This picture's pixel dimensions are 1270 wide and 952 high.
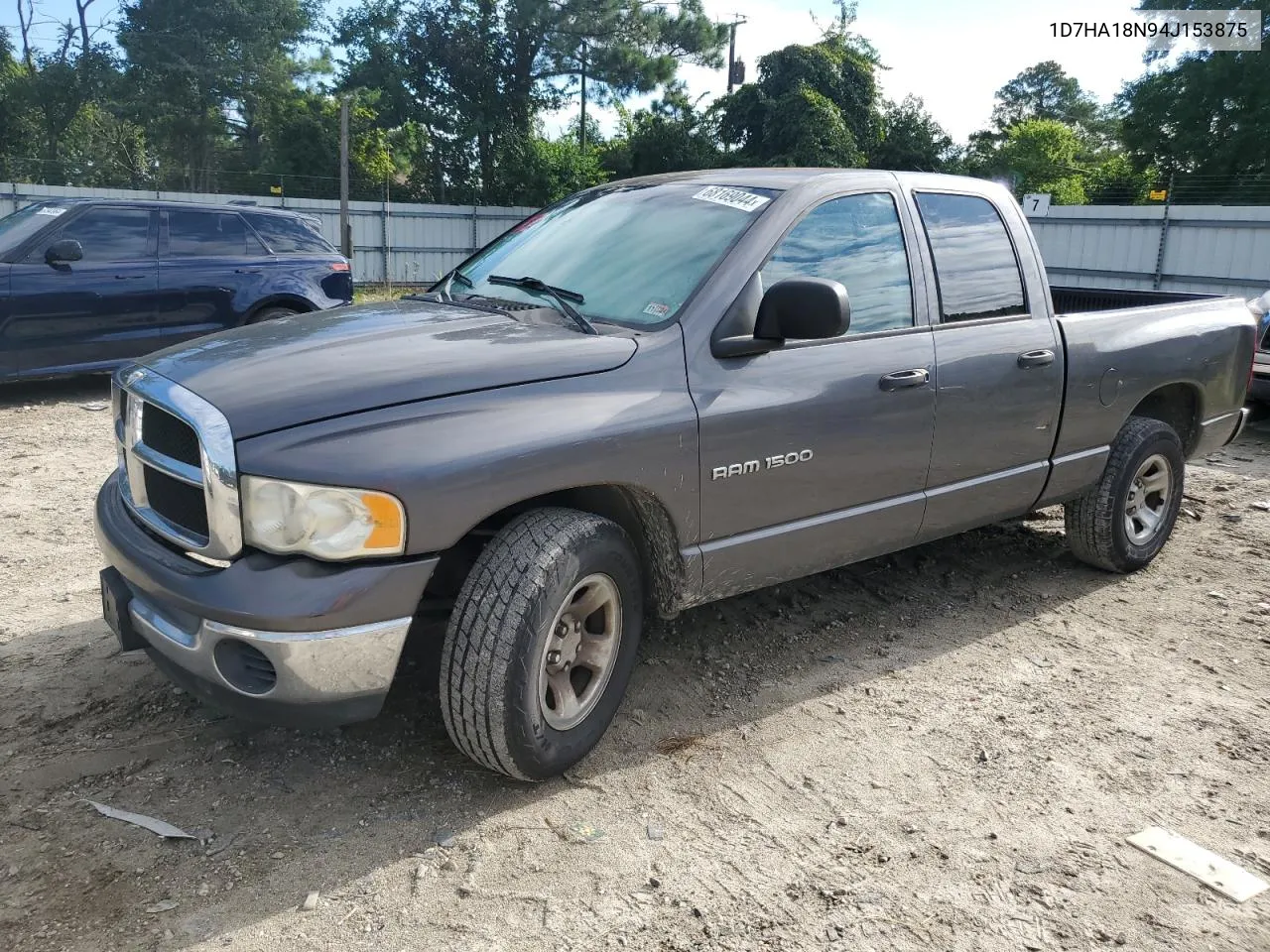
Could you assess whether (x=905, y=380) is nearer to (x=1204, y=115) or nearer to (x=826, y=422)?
(x=826, y=422)

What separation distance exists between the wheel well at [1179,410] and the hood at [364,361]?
336cm

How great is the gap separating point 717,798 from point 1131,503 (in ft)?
10.3

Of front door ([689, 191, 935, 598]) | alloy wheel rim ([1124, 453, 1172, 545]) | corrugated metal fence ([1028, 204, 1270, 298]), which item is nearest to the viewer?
front door ([689, 191, 935, 598])

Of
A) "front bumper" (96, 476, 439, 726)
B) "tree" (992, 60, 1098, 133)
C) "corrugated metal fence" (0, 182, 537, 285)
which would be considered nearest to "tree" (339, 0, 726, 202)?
"corrugated metal fence" (0, 182, 537, 285)

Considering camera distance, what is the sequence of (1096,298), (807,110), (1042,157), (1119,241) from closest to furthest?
(1096,298) → (1119,241) → (807,110) → (1042,157)

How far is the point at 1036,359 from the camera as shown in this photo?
4.17m

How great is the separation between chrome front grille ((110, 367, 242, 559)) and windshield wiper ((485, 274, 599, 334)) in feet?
3.85

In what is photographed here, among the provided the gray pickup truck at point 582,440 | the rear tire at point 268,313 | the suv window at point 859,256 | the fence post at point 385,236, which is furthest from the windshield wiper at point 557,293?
the fence post at point 385,236

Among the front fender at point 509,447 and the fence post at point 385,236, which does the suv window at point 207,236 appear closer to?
the front fender at point 509,447

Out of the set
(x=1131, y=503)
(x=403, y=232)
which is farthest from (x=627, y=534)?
(x=403, y=232)

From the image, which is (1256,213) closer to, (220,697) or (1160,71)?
(220,697)

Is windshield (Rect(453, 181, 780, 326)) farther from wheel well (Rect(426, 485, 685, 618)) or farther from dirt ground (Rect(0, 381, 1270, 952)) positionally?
dirt ground (Rect(0, 381, 1270, 952))

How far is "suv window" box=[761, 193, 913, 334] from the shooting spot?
3.52 meters

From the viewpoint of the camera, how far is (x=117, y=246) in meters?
8.52
